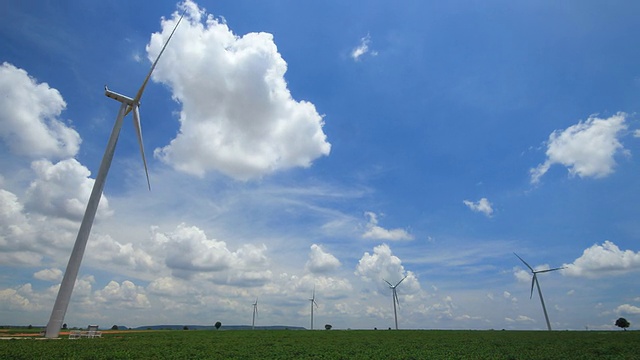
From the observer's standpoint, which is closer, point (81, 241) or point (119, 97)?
point (81, 241)

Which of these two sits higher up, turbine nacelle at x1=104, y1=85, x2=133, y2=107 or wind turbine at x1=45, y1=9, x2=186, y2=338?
turbine nacelle at x1=104, y1=85, x2=133, y2=107

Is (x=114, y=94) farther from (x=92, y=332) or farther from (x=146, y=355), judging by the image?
(x=146, y=355)

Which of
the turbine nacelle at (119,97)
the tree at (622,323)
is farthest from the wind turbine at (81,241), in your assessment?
the tree at (622,323)

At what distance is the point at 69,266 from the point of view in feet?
180

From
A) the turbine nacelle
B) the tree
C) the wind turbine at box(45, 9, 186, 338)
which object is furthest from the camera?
the tree

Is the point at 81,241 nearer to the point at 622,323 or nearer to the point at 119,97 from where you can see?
the point at 119,97

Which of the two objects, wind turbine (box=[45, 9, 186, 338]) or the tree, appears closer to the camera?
wind turbine (box=[45, 9, 186, 338])

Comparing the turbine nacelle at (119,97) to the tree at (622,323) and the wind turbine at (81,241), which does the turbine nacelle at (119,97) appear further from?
the tree at (622,323)

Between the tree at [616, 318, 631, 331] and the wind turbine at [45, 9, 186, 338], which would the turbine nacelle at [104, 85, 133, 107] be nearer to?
the wind turbine at [45, 9, 186, 338]

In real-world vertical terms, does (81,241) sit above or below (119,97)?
below

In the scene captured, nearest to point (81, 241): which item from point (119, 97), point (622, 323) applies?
point (119, 97)

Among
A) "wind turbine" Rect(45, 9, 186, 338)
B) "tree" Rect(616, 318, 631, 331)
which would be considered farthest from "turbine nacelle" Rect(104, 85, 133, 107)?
"tree" Rect(616, 318, 631, 331)

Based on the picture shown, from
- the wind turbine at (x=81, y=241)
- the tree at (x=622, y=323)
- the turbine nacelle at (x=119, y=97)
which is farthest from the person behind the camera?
the tree at (x=622, y=323)

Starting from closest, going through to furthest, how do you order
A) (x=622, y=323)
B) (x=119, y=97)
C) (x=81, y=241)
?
(x=81, y=241) < (x=119, y=97) < (x=622, y=323)
